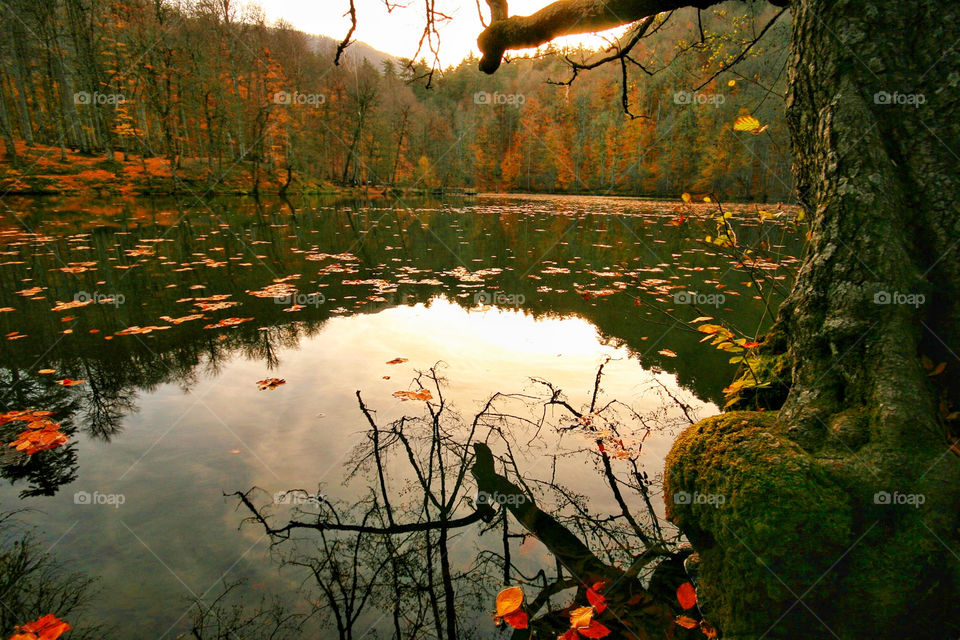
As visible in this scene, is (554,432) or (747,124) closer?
(747,124)

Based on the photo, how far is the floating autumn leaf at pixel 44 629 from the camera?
1.78 m

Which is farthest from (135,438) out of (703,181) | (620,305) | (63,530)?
(703,181)

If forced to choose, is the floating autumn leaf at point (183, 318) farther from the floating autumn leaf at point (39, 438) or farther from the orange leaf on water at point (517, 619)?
the orange leaf on water at point (517, 619)

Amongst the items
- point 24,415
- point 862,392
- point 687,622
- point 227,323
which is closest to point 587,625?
point 687,622

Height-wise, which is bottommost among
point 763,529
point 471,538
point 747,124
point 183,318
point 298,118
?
point 471,538

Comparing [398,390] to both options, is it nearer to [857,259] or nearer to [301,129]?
[857,259]

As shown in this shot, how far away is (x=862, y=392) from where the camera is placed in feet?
6.13

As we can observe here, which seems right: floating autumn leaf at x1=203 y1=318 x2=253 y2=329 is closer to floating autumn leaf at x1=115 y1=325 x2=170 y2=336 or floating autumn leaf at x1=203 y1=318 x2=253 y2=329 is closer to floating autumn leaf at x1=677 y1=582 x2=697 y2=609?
floating autumn leaf at x1=115 y1=325 x2=170 y2=336

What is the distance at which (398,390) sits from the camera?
407 cm

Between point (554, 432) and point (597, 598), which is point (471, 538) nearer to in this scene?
point (597, 598)

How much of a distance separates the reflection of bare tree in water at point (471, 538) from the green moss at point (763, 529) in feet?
1.00

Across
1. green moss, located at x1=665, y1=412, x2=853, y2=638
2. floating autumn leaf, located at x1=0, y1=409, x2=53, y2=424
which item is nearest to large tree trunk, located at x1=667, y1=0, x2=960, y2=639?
green moss, located at x1=665, y1=412, x2=853, y2=638

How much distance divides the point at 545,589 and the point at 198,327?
214 inches

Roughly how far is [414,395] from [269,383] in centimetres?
151
